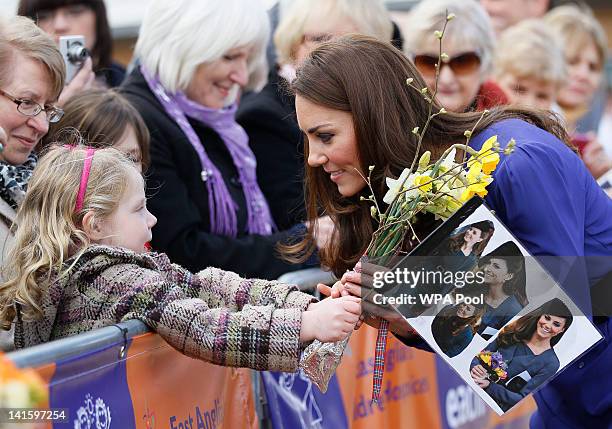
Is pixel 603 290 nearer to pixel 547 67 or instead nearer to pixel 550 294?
pixel 550 294

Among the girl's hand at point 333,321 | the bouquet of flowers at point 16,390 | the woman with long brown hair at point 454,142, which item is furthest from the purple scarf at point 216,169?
the bouquet of flowers at point 16,390

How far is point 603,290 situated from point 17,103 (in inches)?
80.5

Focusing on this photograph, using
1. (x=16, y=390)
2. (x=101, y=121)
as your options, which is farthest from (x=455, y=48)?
(x=16, y=390)

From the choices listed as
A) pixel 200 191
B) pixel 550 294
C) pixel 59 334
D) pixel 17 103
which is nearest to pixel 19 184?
pixel 17 103

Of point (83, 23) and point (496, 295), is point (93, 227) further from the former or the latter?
point (83, 23)

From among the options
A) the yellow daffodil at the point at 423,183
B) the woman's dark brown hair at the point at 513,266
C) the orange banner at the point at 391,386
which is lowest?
the orange banner at the point at 391,386

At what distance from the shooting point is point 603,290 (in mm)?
3334

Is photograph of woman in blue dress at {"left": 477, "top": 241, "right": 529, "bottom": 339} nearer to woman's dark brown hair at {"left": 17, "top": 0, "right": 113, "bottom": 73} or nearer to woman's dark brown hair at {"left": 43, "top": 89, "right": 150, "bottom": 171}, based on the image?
woman's dark brown hair at {"left": 43, "top": 89, "right": 150, "bottom": 171}

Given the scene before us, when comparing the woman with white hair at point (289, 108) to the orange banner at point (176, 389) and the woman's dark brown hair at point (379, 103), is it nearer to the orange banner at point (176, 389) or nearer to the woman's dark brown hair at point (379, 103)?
the orange banner at point (176, 389)

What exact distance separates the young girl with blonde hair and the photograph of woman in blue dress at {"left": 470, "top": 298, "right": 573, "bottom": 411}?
419 millimetres

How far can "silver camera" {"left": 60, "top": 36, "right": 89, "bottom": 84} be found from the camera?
4.75 m

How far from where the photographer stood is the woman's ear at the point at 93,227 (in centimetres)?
327

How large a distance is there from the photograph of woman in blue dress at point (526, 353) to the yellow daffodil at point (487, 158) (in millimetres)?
418

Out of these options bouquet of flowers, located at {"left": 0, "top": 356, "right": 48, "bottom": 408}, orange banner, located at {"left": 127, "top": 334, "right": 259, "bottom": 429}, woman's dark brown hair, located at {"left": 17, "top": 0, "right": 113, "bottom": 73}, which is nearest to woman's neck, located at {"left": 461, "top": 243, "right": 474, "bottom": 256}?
orange banner, located at {"left": 127, "top": 334, "right": 259, "bottom": 429}
